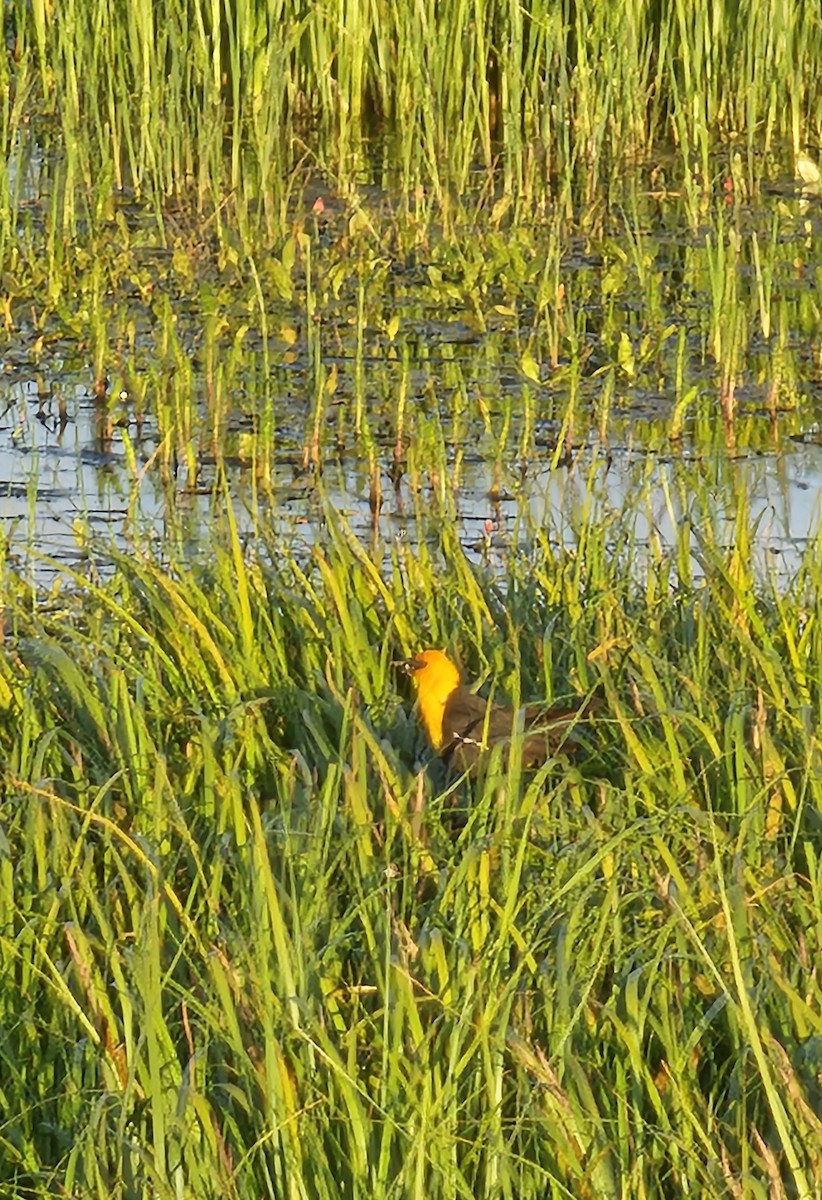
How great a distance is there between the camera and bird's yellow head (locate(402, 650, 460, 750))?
3574 mm

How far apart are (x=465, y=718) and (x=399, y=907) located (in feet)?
1.76

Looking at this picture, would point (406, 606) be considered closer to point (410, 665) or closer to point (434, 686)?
point (410, 665)

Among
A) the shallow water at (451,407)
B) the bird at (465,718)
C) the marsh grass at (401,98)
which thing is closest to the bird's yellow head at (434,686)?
the bird at (465,718)

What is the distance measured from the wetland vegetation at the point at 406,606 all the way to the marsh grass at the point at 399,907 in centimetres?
1

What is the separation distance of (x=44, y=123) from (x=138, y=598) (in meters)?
4.93

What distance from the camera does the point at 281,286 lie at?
656cm

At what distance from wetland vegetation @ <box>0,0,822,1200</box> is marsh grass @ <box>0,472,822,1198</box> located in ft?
0.04

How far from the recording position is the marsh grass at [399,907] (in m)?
2.46

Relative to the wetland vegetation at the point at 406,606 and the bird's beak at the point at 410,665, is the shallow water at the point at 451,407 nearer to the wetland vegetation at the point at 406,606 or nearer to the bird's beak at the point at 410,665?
the wetland vegetation at the point at 406,606

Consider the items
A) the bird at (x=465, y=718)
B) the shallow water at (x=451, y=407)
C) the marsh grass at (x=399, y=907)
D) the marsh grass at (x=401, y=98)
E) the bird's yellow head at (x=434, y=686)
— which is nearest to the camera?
the marsh grass at (x=399, y=907)

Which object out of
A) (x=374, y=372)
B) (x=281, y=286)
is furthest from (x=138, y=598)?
(x=281, y=286)

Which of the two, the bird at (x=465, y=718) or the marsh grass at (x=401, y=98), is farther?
the marsh grass at (x=401, y=98)

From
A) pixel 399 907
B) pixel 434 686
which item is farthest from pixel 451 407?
pixel 399 907

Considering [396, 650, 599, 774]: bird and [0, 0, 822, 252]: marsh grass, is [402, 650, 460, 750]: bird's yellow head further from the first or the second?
[0, 0, 822, 252]: marsh grass
